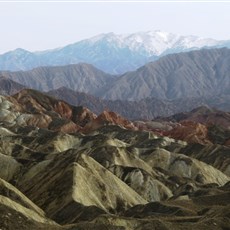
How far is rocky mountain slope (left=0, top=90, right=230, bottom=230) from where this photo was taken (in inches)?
3497

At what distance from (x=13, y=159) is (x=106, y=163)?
24424 mm

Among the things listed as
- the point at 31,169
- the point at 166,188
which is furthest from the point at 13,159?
the point at 166,188

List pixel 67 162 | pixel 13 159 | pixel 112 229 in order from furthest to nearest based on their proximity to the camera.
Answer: pixel 13 159, pixel 67 162, pixel 112 229

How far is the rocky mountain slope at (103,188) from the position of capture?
88.8m

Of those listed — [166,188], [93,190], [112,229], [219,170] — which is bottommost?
[219,170]

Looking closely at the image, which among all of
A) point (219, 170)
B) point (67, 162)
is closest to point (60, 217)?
point (67, 162)

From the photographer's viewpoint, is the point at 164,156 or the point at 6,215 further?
the point at 164,156

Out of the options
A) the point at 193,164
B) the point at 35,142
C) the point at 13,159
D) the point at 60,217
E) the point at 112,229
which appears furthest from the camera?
→ the point at 35,142

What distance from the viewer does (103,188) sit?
415ft

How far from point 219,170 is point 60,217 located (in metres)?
86.6

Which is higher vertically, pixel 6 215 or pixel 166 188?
pixel 6 215

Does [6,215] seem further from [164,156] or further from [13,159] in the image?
[164,156]

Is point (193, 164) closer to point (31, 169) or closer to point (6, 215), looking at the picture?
point (31, 169)

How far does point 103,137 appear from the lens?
184 m
